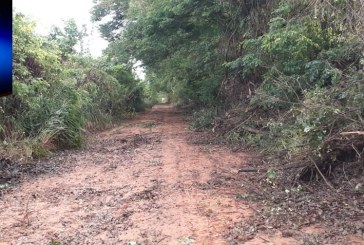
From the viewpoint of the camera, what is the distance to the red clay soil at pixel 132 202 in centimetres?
458

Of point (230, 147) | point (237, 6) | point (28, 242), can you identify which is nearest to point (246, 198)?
point (28, 242)

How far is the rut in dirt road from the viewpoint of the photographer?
462 cm

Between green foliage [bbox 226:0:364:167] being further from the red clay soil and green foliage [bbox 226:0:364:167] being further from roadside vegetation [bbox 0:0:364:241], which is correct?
the red clay soil

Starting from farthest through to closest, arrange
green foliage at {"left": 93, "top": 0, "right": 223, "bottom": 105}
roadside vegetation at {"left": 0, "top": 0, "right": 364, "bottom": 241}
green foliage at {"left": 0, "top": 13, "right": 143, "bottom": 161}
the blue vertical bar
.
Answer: green foliage at {"left": 93, "top": 0, "right": 223, "bottom": 105} < green foliage at {"left": 0, "top": 13, "right": 143, "bottom": 161} < roadside vegetation at {"left": 0, "top": 0, "right": 364, "bottom": 241} < the blue vertical bar

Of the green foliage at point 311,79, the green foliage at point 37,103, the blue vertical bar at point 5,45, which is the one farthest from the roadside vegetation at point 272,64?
the blue vertical bar at point 5,45

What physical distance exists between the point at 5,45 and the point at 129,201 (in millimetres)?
4851

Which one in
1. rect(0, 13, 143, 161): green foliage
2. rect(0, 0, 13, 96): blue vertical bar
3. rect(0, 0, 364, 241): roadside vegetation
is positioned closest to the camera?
rect(0, 0, 13, 96): blue vertical bar

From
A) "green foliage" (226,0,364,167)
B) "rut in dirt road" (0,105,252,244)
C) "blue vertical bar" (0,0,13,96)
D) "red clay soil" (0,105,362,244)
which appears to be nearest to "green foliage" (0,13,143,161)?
"red clay soil" (0,105,362,244)

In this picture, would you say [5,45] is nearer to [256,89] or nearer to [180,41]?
[256,89]

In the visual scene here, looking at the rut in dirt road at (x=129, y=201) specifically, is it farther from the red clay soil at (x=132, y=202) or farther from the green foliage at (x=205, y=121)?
the green foliage at (x=205, y=121)

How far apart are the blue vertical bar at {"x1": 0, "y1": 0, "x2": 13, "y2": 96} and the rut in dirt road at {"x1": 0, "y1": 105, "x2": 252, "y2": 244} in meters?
3.36

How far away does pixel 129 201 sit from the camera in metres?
5.98

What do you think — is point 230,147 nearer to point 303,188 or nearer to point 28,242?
point 303,188

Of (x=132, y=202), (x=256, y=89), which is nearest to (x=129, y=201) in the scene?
(x=132, y=202)
